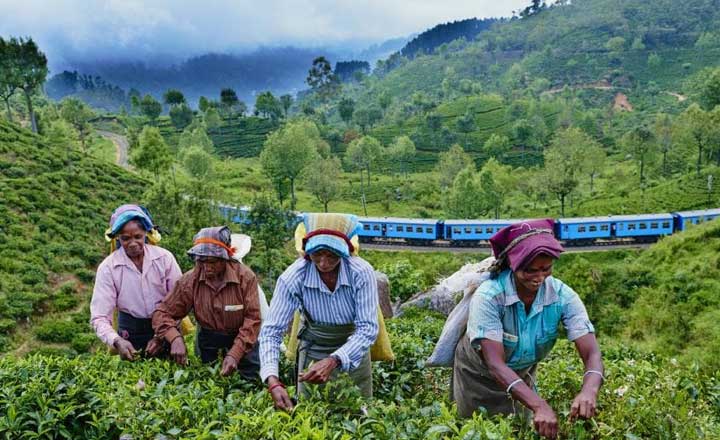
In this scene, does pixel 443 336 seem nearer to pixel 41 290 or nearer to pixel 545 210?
pixel 41 290

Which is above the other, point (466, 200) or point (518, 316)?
point (518, 316)

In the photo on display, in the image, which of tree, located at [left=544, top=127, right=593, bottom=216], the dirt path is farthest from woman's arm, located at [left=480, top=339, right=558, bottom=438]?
the dirt path

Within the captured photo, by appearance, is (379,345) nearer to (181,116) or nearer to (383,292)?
(383,292)

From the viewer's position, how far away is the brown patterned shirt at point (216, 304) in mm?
3537

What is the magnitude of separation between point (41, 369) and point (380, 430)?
2.08 metres

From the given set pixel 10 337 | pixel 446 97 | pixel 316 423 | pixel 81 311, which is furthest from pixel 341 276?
pixel 446 97

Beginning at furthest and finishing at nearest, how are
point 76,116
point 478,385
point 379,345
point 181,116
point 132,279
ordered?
point 181,116, point 76,116, point 132,279, point 379,345, point 478,385

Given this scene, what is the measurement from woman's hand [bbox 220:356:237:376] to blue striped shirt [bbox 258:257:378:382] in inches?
13.5

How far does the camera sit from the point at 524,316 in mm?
2609

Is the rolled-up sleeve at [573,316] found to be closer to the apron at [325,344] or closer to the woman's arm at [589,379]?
the woman's arm at [589,379]

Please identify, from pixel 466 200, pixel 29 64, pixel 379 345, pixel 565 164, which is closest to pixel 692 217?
pixel 565 164

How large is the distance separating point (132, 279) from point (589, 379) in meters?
3.08

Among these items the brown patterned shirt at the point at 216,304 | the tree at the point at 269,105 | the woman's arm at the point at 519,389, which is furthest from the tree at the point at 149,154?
the tree at the point at 269,105

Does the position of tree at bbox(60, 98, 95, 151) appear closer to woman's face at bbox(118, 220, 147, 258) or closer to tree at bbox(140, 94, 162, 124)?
tree at bbox(140, 94, 162, 124)
